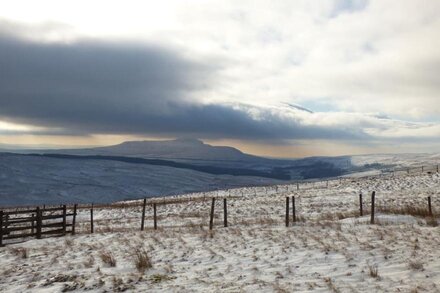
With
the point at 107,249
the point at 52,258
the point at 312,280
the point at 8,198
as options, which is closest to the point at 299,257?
the point at 312,280

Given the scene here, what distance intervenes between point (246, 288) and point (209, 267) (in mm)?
2913

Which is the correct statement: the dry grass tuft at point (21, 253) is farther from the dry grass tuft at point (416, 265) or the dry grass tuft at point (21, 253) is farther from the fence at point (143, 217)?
the dry grass tuft at point (416, 265)

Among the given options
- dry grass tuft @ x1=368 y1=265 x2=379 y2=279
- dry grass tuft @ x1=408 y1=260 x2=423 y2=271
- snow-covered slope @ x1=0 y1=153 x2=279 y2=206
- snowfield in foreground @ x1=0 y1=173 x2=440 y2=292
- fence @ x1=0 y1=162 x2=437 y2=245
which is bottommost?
snow-covered slope @ x1=0 y1=153 x2=279 y2=206

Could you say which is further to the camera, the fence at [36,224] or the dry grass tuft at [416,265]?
the fence at [36,224]

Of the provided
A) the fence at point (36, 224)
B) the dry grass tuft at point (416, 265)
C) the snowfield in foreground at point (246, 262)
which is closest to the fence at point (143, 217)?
the fence at point (36, 224)

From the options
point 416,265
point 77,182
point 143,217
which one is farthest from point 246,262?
point 77,182

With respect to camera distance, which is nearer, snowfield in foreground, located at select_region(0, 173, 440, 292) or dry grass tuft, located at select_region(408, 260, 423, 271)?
snowfield in foreground, located at select_region(0, 173, 440, 292)

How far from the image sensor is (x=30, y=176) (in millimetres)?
160375

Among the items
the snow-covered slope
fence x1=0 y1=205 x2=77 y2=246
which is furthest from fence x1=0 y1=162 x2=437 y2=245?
the snow-covered slope

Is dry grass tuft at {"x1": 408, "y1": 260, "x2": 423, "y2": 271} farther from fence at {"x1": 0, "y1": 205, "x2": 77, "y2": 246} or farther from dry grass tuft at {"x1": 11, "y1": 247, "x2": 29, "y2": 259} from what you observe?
fence at {"x1": 0, "y1": 205, "x2": 77, "y2": 246}

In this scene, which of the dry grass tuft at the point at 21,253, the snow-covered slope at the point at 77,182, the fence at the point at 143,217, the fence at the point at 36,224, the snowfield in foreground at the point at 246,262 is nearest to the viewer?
the snowfield in foreground at the point at 246,262

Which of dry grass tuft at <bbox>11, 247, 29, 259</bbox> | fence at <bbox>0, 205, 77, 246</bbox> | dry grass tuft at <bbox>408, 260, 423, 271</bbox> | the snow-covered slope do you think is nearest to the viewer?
dry grass tuft at <bbox>408, 260, 423, 271</bbox>

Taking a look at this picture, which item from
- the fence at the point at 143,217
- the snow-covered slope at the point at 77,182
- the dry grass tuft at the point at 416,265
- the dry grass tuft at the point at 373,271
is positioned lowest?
the snow-covered slope at the point at 77,182

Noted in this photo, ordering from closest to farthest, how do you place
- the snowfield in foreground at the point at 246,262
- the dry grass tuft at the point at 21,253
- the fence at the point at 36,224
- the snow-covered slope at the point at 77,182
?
1. the snowfield in foreground at the point at 246,262
2. the dry grass tuft at the point at 21,253
3. the fence at the point at 36,224
4. the snow-covered slope at the point at 77,182
